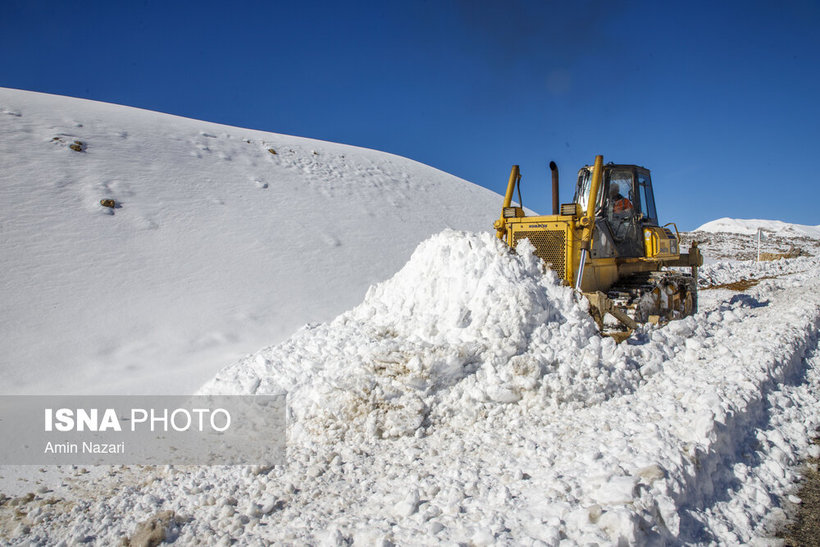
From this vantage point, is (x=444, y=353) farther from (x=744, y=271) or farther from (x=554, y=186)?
(x=744, y=271)

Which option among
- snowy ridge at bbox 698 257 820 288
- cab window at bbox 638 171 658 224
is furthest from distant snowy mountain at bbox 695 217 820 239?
cab window at bbox 638 171 658 224

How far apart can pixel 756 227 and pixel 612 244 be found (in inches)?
2473

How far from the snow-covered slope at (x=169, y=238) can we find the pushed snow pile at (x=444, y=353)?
8.90 feet

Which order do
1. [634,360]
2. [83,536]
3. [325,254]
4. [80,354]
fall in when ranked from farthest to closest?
1. [325,254]
2. [80,354]
3. [634,360]
4. [83,536]

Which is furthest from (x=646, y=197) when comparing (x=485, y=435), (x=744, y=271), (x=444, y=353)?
(x=744, y=271)

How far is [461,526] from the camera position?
2.94 metres

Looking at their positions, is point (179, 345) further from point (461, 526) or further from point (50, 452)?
point (461, 526)

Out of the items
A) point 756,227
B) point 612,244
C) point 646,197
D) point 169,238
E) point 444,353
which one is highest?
point 756,227

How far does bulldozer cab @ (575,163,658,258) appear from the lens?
8.62 metres

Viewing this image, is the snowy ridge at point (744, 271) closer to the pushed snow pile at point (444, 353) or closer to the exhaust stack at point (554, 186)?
the exhaust stack at point (554, 186)

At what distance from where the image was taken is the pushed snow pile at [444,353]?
15.8 ft

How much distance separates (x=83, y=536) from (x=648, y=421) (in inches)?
164

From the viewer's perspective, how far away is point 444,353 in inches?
199

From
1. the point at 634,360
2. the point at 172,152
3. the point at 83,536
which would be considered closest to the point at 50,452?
the point at 83,536
